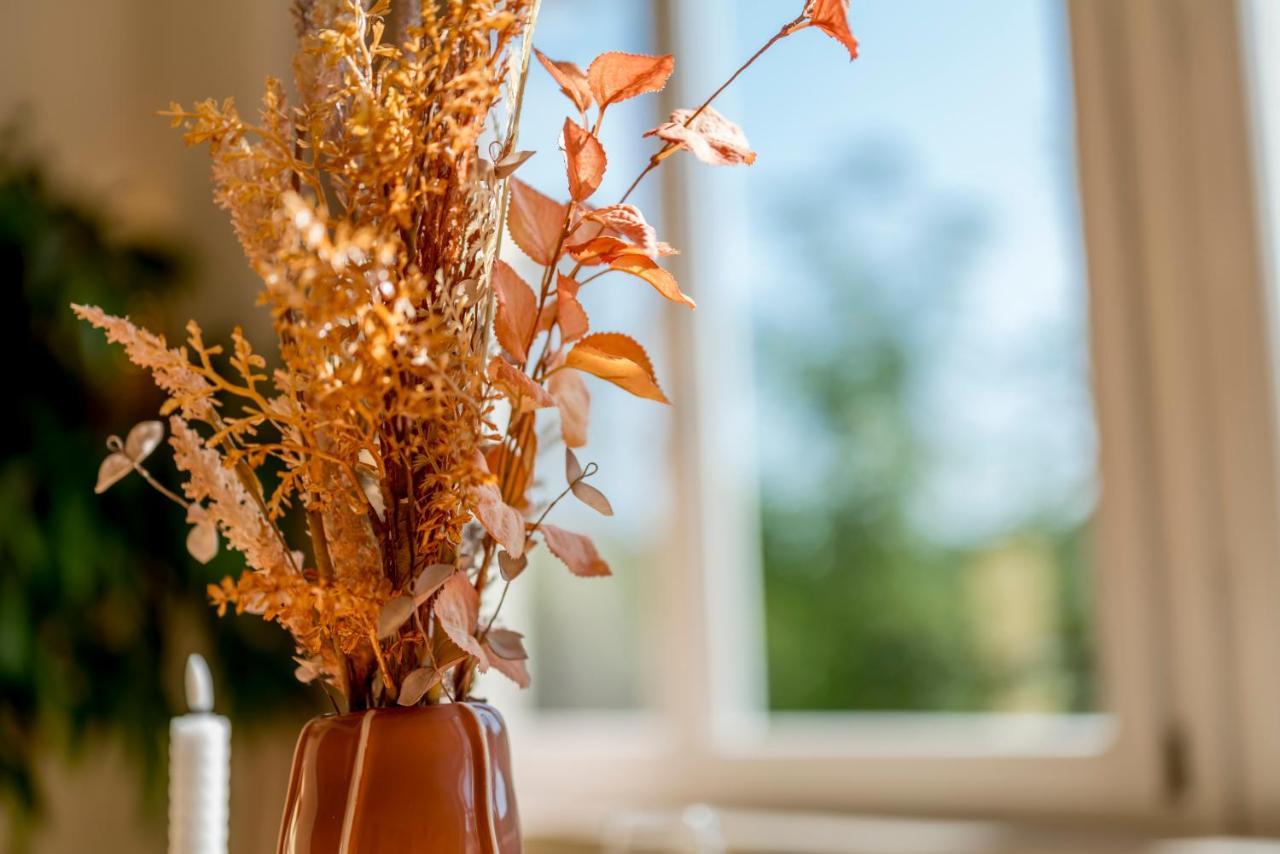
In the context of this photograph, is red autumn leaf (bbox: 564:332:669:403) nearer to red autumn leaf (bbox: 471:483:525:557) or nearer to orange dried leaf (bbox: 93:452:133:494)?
red autumn leaf (bbox: 471:483:525:557)

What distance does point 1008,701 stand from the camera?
2.42m

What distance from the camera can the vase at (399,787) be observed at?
57 centimetres

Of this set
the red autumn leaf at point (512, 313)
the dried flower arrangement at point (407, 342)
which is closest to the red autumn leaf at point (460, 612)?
the dried flower arrangement at point (407, 342)

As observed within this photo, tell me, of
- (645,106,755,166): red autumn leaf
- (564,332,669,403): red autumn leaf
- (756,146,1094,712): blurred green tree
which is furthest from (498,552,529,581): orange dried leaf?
(756,146,1094,712): blurred green tree

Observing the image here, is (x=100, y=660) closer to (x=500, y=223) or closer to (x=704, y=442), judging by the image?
(x=704, y=442)

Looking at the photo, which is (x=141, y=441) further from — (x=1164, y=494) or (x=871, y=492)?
(x=871, y=492)

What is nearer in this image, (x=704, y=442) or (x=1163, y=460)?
(x=1163, y=460)

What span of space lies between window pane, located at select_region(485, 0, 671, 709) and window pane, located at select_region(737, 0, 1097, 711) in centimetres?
21

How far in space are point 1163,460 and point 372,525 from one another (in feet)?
3.57

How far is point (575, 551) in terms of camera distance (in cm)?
64

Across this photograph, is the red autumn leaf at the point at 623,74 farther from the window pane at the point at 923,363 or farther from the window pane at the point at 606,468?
the window pane at the point at 606,468

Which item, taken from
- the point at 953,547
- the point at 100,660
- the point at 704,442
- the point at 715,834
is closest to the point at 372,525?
the point at 715,834

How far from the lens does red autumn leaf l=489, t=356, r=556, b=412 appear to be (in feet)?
1.94

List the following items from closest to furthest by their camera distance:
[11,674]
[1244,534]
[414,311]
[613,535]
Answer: [414,311] → [1244,534] → [11,674] → [613,535]
